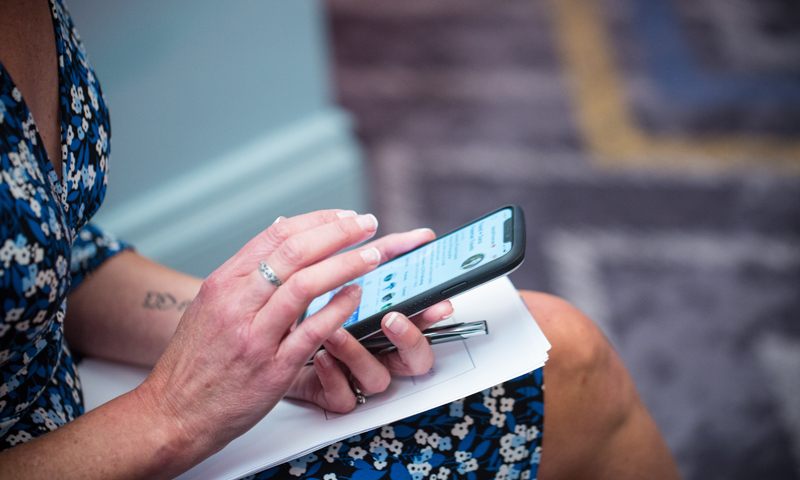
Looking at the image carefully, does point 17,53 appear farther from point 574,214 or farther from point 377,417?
point 574,214

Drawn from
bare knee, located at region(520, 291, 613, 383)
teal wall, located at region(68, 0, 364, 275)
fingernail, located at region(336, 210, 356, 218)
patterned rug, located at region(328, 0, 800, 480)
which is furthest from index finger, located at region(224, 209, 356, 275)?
patterned rug, located at region(328, 0, 800, 480)

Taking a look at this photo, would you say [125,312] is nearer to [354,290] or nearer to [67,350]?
[67,350]

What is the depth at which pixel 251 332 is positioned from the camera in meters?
0.44

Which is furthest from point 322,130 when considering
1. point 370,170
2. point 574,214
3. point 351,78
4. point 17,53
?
point 17,53

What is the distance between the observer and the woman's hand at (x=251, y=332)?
17.5 inches

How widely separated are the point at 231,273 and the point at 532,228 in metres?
1.00

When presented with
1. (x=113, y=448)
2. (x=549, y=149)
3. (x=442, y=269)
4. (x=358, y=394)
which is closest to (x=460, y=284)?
(x=442, y=269)

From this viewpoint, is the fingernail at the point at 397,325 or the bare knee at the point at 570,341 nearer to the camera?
the fingernail at the point at 397,325

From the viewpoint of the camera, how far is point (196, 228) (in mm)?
1213

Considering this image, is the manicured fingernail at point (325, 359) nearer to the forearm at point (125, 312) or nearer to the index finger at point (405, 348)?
the index finger at point (405, 348)

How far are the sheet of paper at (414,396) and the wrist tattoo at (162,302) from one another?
0.11 metres

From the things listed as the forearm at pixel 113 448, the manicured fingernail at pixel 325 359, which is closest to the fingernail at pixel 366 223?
the manicured fingernail at pixel 325 359

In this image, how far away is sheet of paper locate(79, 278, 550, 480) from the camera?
1.66 ft

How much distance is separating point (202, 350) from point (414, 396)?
19cm
